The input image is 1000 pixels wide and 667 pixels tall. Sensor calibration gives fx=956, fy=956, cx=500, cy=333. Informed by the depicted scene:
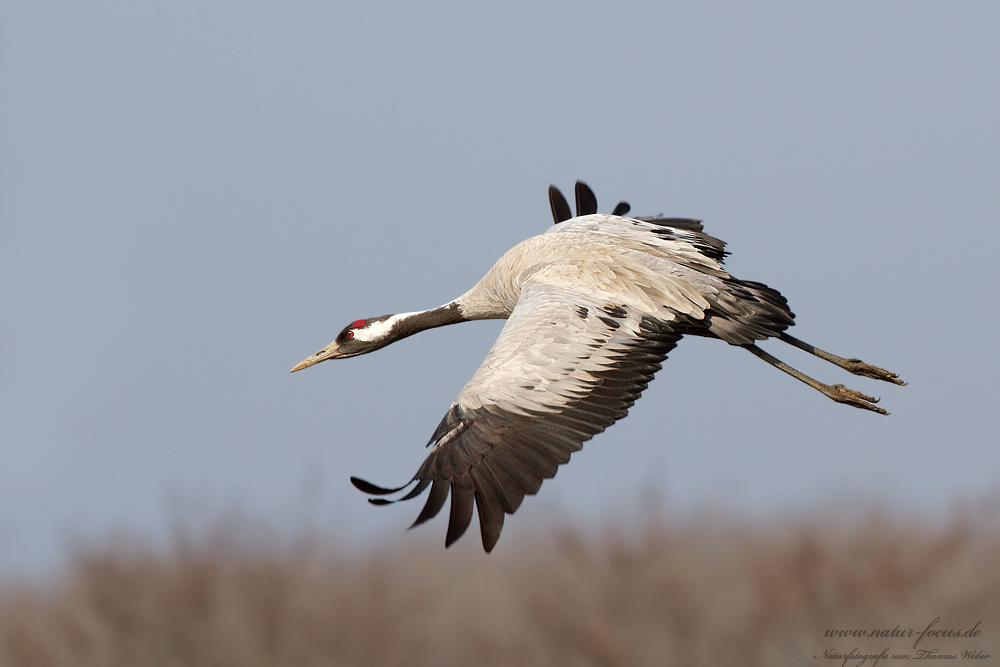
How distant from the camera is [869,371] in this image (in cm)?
598

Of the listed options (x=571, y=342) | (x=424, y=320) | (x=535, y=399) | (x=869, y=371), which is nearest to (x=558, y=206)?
(x=424, y=320)

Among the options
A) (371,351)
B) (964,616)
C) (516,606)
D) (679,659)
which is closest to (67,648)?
(516,606)

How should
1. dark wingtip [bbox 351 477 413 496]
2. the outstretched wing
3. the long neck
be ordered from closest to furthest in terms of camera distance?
dark wingtip [bbox 351 477 413 496] < the outstretched wing < the long neck

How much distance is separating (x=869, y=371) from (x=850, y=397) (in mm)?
286

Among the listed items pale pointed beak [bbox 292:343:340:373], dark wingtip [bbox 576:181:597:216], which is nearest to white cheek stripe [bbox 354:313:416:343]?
pale pointed beak [bbox 292:343:340:373]

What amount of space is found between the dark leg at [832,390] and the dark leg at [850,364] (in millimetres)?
151

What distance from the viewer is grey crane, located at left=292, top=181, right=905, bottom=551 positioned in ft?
14.0

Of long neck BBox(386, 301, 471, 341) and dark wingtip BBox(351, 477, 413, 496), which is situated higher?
long neck BBox(386, 301, 471, 341)

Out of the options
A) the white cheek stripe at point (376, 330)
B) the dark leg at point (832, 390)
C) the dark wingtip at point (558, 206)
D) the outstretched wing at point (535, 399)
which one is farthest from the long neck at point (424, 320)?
the dark leg at point (832, 390)

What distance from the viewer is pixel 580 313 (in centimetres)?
502

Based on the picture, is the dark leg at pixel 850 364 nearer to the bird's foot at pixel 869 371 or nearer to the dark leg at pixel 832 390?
the bird's foot at pixel 869 371

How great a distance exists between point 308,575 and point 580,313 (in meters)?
6.32

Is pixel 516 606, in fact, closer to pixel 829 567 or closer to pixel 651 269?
pixel 829 567

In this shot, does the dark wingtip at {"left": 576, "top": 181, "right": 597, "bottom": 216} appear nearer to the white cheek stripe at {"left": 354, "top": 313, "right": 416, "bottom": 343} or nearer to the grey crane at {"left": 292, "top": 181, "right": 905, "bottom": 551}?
the grey crane at {"left": 292, "top": 181, "right": 905, "bottom": 551}
